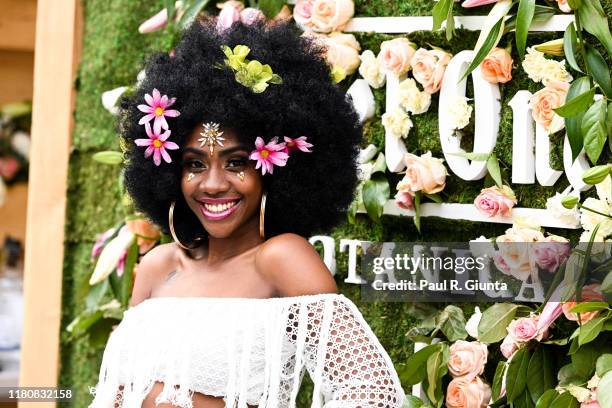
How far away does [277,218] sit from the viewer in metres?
2.05

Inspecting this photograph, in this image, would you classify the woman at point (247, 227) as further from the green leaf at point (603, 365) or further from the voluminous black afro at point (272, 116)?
the green leaf at point (603, 365)

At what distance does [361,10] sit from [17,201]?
9.18ft

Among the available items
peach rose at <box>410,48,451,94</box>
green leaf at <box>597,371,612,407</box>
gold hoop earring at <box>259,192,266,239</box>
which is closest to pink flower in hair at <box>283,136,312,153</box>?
gold hoop earring at <box>259,192,266,239</box>

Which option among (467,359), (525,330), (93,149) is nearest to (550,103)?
(525,330)

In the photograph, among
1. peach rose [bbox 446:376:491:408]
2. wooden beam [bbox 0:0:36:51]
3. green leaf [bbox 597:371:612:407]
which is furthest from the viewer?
A: wooden beam [bbox 0:0:36:51]

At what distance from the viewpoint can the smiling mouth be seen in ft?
6.44

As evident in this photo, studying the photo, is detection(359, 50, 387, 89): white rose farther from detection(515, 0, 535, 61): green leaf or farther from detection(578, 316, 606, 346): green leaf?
detection(578, 316, 606, 346): green leaf

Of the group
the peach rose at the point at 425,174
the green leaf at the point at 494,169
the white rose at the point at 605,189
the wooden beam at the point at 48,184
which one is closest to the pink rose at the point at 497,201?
the green leaf at the point at 494,169

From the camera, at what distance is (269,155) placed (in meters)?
1.95

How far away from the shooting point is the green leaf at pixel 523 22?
6.73 ft

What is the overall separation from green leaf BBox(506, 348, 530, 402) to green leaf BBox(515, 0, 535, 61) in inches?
23.6

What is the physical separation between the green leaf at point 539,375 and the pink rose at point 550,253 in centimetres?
17

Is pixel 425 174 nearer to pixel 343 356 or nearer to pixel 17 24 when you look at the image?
pixel 343 356

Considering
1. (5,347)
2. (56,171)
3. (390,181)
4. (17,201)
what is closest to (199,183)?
(390,181)
